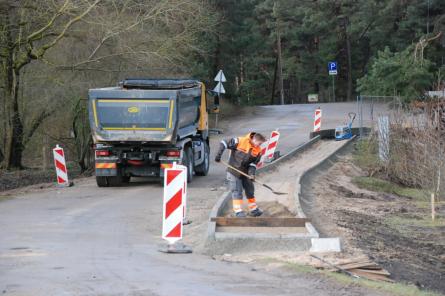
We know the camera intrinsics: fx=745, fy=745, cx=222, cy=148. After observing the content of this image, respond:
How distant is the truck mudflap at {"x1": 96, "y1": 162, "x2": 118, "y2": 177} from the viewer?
20141 mm

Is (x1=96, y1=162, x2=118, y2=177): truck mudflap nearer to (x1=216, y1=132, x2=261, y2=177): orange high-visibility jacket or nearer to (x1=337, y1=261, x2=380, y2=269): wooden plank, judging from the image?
(x1=216, y1=132, x2=261, y2=177): orange high-visibility jacket

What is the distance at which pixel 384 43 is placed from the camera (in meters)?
71.5

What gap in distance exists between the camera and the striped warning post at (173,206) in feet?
36.4

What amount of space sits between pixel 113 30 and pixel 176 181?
16.6 meters

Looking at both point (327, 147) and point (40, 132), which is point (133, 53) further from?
point (327, 147)

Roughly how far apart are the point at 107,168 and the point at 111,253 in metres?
9.66

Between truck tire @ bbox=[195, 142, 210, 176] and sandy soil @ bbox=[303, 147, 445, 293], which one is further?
truck tire @ bbox=[195, 142, 210, 176]

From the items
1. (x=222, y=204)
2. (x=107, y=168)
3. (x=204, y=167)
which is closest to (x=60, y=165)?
(x=107, y=168)

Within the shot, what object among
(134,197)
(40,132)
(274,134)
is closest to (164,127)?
(134,197)

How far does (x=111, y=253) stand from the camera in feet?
35.1

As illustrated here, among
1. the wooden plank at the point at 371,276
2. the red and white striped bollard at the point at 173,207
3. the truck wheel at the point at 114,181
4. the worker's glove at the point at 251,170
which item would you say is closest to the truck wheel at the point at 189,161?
the truck wheel at the point at 114,181

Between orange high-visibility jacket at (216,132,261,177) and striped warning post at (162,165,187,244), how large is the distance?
2.34 m

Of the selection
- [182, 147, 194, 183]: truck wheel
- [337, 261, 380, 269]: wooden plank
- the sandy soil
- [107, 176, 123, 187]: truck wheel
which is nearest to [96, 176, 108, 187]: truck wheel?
[107, 176, 123, 187]: truck wheel

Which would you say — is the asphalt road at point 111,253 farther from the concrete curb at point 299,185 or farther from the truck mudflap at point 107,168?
the concrete curb at point 299,185
